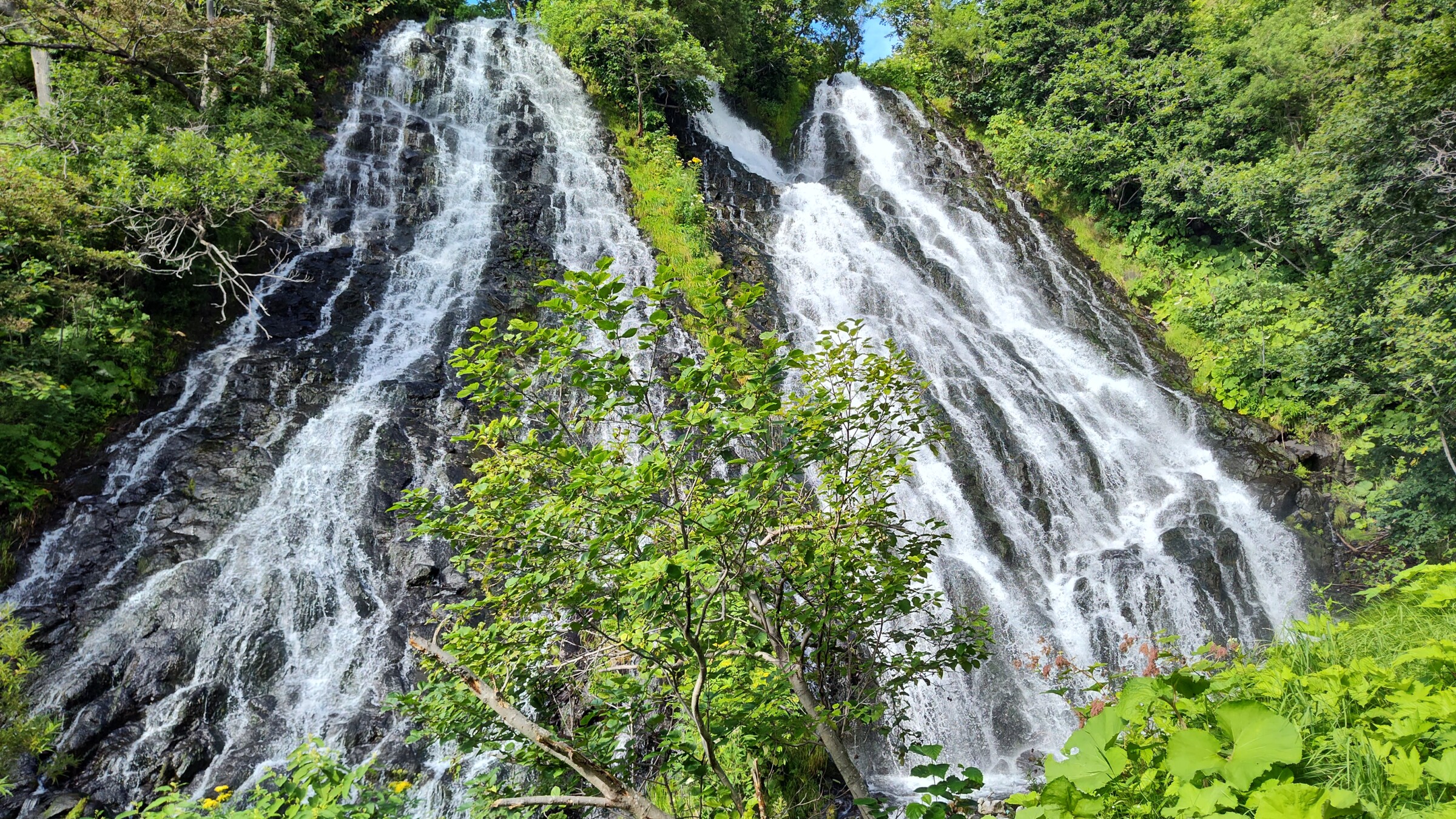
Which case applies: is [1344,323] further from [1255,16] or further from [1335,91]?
[1255,16]

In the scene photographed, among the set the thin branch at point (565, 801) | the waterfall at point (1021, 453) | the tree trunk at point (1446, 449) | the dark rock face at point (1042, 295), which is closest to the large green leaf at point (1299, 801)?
the thin branch at point (565, 801)

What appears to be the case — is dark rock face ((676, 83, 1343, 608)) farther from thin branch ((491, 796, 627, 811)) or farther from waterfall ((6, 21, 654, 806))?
thin branch ((491, 796, 627, 811))

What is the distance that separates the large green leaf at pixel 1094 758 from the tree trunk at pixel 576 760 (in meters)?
1.27

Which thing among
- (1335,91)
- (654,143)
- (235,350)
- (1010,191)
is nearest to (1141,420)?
(1335,91)

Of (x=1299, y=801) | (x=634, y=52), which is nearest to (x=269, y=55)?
(x=634, y=52)

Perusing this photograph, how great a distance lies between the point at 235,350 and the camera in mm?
9875

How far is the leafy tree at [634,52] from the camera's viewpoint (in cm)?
1562

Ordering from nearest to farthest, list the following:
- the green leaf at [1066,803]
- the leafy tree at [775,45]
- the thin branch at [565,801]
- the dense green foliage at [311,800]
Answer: the green leaf at [1066,803]
the dense green foliage at [311,800]
the thin branch at [565,801]
the leafy tree at [775,45]

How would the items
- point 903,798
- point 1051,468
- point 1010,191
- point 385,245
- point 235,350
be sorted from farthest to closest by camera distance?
1. point 1010,191
2. point 385,245
3. point 1051,468
4. point 235,350
5. point 903,798

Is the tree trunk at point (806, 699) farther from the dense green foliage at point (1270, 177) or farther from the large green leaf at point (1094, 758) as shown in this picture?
the dense green foliage at point (1270, 177)

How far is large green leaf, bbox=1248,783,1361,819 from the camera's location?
3.53 feet

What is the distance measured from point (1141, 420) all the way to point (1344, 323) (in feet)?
10.8

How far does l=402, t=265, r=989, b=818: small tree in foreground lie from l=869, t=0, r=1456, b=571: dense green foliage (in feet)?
31.5

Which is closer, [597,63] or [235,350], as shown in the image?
[235,350]
